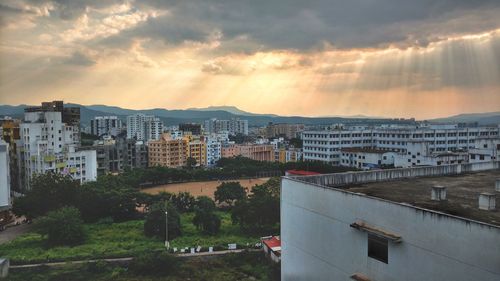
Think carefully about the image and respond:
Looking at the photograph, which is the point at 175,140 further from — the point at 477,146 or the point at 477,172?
the point at 477,172

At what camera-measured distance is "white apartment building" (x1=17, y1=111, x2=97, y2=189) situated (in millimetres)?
13617

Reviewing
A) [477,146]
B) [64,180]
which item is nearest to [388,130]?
[477,146]

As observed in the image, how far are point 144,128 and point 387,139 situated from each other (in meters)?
24.1

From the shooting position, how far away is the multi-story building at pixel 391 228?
2334 millimetres

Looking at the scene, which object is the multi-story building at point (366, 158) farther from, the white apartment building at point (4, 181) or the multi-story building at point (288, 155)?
the white apartment building at point (4, 181)

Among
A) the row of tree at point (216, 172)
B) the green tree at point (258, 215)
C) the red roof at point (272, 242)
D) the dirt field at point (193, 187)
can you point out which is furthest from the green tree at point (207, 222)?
the row of tree at point (216, 172)

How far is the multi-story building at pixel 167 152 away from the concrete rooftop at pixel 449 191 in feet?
59.5

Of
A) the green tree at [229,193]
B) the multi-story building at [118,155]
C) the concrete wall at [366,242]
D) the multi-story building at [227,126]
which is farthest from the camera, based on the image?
the multi-story building at [227,126]

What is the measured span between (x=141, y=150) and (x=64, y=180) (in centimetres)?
1029

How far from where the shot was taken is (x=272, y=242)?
27.1 feet

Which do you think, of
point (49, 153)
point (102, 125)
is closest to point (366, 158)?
point (49, 153)

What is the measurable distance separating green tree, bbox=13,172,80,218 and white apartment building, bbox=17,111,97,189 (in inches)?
91.9

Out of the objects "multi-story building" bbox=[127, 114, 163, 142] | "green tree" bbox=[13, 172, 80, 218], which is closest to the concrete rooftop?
"green tree" bbox=[13, 172, 80, 218]

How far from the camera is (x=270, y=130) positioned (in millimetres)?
50562
